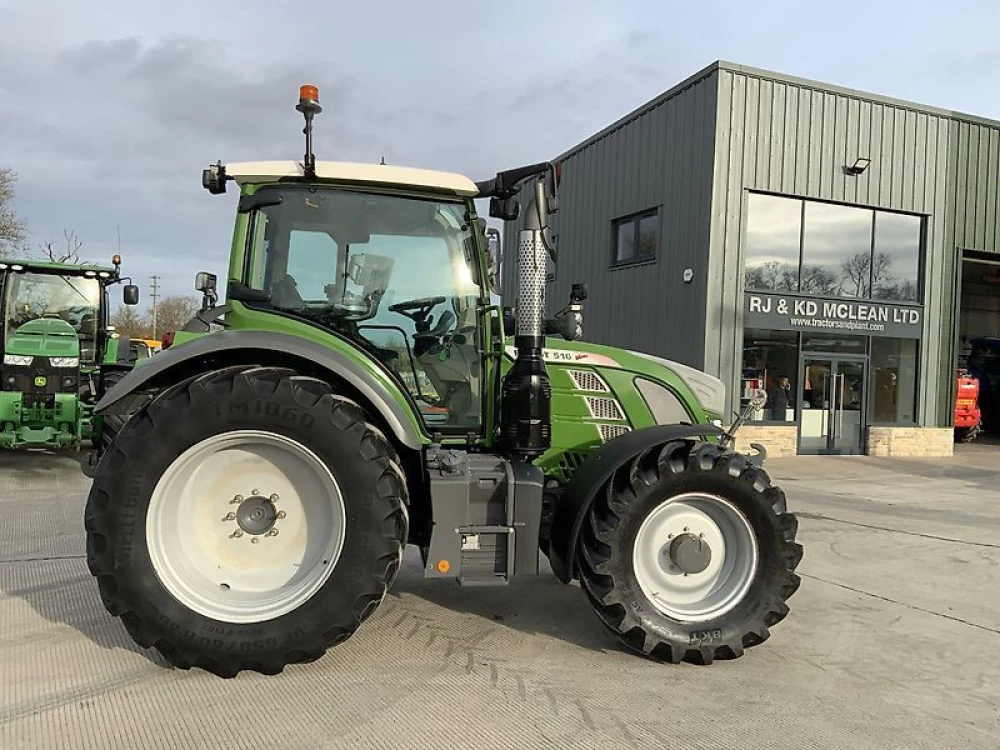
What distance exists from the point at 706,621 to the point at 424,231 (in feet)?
7.95

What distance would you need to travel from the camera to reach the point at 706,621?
3.56 m

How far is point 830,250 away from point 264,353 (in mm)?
12801

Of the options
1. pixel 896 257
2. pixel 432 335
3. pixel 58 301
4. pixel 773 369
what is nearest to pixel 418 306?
pixel 432 335

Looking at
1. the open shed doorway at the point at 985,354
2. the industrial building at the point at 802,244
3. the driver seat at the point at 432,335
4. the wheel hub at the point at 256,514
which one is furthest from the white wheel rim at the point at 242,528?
the open shed doorway at the point at 985,354

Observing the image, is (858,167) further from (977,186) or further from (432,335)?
(432,335)

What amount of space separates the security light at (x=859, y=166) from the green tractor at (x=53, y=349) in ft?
40.8

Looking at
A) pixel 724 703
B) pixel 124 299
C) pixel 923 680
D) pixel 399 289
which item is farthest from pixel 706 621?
pixel 124 299

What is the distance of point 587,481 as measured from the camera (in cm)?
351

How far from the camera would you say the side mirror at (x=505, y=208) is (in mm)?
3645

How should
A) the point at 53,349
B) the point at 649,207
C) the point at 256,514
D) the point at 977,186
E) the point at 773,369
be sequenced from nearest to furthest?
Result: the point at 256,514
the point at 53,349
the point at 773,369
the point at 649,207
the point at 977,186

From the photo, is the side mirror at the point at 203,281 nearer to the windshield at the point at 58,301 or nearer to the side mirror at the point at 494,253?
the side mirror at the point at 494,253

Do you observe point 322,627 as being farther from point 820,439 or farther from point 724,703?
point 820,439

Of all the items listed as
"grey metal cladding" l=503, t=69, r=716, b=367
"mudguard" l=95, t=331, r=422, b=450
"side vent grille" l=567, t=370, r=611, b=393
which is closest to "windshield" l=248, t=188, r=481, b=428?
"mudguard" l=95, t=331, r=422, b=450

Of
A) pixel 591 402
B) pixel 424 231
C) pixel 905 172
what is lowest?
pixel 591 402
